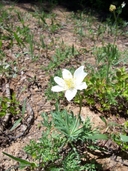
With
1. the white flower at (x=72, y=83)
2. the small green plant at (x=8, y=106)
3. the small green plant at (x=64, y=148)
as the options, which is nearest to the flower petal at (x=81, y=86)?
the white flower at (x=72, y=83)

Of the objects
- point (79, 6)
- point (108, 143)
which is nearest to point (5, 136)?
point (108, 143)

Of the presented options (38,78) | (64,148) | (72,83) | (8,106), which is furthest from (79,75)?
(38,78)

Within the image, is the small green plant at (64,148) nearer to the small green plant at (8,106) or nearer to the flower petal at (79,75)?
the flower petal at (79,75)

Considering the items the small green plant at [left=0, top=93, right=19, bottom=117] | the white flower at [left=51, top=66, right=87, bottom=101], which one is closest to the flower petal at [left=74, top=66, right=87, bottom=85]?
the white flower at [left=51, top=66, right=87, bottom=101]

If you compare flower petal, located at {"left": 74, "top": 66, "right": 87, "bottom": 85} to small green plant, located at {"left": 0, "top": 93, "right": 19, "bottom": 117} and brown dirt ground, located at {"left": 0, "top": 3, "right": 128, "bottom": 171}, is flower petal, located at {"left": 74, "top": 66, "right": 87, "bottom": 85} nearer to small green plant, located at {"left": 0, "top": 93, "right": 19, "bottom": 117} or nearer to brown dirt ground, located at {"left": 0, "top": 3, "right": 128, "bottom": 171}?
brown dirt ground, located at {"left": 0, "top": 3, "right": 128, "bottom": 171}

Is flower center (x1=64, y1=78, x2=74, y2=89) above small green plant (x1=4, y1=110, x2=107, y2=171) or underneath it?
above

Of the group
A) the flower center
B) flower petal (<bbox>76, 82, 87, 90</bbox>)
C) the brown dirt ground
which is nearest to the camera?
flower petal (<bbox>76, 82, 87, 90</bbox>)

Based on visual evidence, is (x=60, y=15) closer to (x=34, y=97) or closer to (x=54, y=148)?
(x=34, y=97)

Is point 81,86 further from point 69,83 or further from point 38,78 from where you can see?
point 38,78

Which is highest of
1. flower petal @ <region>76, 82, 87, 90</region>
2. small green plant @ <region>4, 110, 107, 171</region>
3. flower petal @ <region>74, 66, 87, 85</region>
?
flower petal @ <region>74, 66, 87, 85</region>

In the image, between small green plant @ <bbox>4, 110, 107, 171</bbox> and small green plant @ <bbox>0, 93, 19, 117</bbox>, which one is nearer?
small green plant @ <bbox>4, 110, 107, 171</bbox>

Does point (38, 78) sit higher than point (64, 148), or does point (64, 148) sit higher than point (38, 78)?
point (38, 78)
